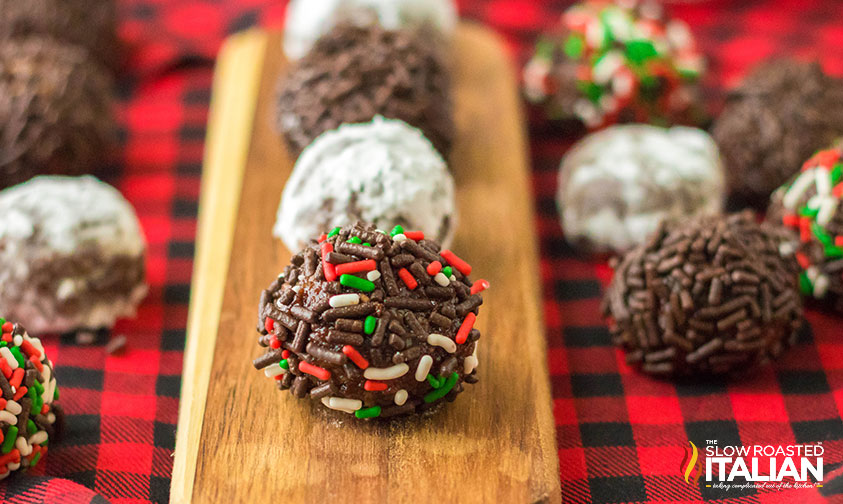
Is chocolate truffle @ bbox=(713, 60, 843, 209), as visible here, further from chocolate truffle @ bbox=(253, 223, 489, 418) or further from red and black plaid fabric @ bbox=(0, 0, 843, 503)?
chocolate truffle @ bbox=(253, 223, 489, 418)

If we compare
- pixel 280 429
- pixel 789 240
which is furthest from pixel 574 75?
pixel 280 429

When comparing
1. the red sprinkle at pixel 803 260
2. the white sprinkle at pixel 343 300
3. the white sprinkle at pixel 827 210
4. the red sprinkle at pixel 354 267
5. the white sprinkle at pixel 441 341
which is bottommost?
the white sprinkle at pixel 441 341

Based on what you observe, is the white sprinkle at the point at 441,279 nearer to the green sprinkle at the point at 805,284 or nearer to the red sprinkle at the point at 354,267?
the red sprinkle at the point at 354,267

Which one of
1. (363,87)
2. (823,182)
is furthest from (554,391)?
(363,87)

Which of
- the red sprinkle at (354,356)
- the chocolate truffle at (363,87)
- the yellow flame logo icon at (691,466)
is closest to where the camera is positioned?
→ the red sprinkle at (354,356)

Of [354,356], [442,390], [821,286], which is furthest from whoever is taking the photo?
[821,286]

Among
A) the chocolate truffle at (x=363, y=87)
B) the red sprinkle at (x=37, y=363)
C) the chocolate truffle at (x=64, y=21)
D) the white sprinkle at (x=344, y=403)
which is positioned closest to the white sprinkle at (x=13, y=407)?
the red sprinkle at (x=37, y=363)

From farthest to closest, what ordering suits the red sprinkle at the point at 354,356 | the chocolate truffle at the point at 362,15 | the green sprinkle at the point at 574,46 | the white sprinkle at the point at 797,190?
the green sprinkle at the point at 574,46 → the chocolate truffle at the point at 362,15 → the white sprinkle at the point at 797,190 → the red sprinkle at the point at 354,356

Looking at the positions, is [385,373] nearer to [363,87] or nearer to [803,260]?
[363,87]
